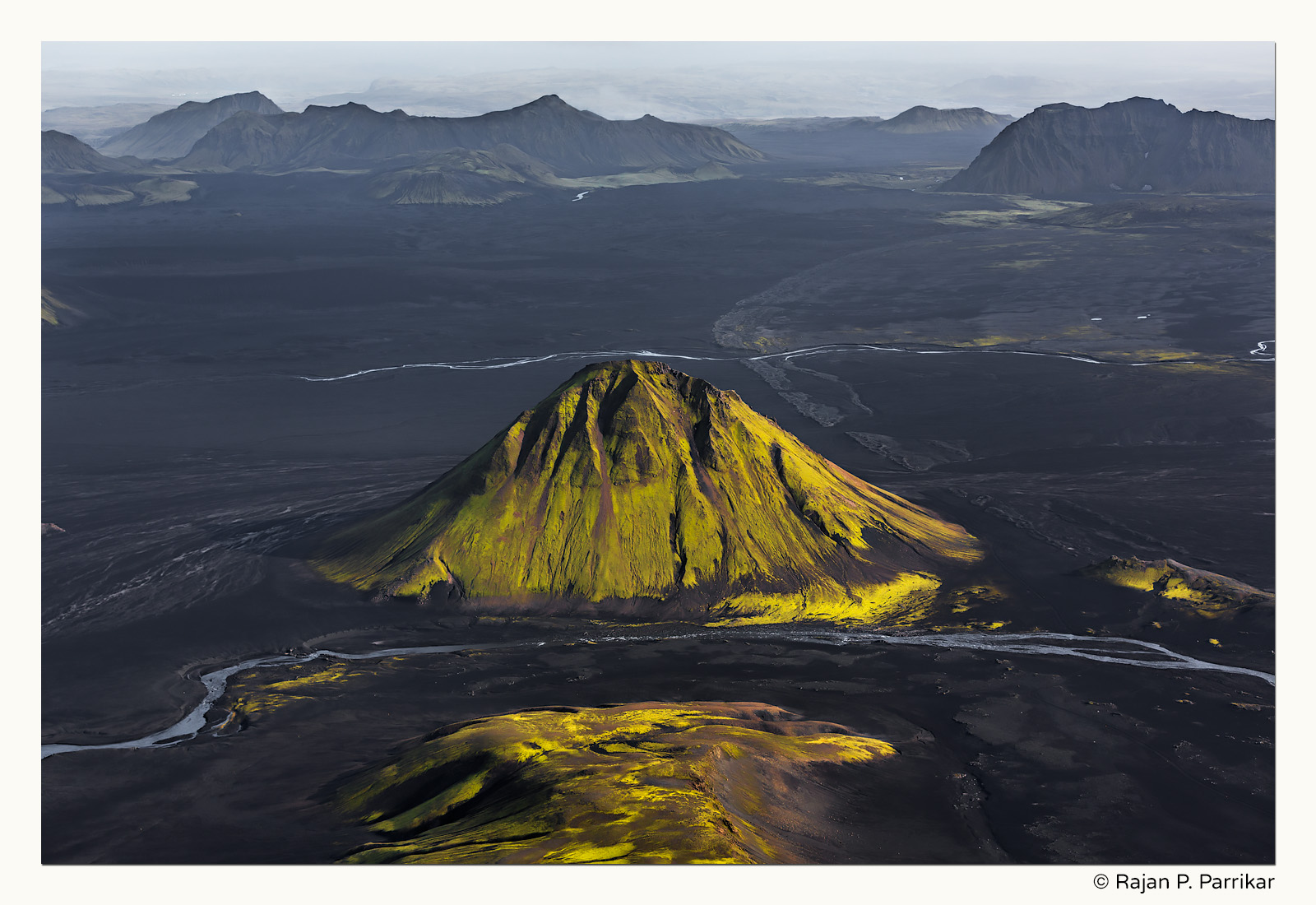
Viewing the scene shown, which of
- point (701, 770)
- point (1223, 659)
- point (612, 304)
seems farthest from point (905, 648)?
point (612, 304)

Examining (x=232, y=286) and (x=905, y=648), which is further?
(x=232, y=286)

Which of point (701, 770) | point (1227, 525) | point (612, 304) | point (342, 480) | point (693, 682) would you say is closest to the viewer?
point (701, 770)

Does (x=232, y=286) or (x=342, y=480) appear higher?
(x=232, y=286)

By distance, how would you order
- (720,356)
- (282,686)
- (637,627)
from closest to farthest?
1. (282,686)
2. (637,627)
3. (720,356)

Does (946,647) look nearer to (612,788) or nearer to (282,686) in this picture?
(612,788)

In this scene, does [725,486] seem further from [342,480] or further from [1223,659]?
[342,480]

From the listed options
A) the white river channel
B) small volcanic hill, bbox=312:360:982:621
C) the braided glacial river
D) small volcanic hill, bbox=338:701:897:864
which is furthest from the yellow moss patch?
the white river channel

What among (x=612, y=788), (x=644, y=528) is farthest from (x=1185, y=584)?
(x=612, y=788)

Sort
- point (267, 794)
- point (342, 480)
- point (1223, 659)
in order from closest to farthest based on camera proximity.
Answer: point (267, 794), point (1223, 659), point (342, 480)
